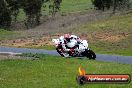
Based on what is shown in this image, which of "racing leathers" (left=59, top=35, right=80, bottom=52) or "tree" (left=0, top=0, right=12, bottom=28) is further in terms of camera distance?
"tree" (left=0, top=0, right=12, bottom=28)

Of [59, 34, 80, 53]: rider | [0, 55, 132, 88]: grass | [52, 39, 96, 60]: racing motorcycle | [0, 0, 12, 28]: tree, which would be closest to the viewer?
[0, 55, 132, 88]: grass

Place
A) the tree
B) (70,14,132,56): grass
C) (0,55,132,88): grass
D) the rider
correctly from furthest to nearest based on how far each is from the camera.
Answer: the tree
(70,14,132,56): grass
the rider
(0,55,132,88): grass

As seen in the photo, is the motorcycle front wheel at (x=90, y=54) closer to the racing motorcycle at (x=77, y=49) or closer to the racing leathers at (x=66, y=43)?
the racing motorcycle at (x=77, y=49)

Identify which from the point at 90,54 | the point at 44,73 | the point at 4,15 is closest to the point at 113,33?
the point at 90,54

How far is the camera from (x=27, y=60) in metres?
26.6

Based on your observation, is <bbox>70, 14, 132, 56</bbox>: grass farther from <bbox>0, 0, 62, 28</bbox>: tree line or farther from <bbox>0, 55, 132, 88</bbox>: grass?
<bbox>0, 0, 62, 28</bbox>: tree line

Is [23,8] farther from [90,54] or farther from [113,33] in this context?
[90,54]

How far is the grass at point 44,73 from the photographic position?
18438 millimetres

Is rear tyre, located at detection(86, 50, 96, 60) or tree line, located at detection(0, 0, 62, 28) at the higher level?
rear tyre, located at detection(86, 50, 96, 60)

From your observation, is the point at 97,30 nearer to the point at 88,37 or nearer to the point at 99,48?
the point at 88,37

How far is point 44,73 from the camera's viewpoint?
22.0m

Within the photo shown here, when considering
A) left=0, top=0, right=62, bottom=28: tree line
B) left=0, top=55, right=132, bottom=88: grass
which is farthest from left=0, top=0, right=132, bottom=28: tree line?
left=0, top=55, right=132, bottom=88: grass

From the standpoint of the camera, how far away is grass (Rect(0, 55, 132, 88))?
18438 millimetres

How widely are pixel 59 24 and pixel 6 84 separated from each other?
2973 inches
